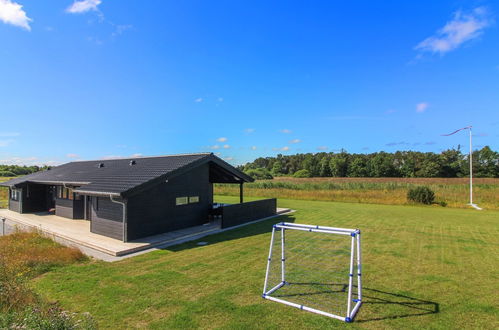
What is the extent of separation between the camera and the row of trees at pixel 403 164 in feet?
209

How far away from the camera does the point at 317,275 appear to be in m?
6.91

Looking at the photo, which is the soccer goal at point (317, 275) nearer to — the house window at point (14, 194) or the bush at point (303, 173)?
the house window at point (14, 194)

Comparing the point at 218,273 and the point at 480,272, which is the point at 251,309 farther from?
the point at 480,272

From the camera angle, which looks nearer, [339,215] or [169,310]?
[169,310]

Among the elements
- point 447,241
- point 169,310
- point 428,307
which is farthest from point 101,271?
point 447,241

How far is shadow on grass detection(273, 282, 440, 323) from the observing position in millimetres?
4968

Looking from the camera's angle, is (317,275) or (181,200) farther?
(181,200)

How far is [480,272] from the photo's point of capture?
23.2ft

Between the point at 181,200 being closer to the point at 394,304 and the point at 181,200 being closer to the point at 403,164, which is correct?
the point at 394,304

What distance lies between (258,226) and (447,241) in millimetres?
7879

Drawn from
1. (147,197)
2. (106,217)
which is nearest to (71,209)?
(106,217)

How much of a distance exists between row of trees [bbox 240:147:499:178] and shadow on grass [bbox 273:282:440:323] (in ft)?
219

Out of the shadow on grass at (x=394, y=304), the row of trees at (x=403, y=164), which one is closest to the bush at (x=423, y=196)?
the shadow on grass at (x=394, y=304)

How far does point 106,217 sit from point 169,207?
98.0 inches
